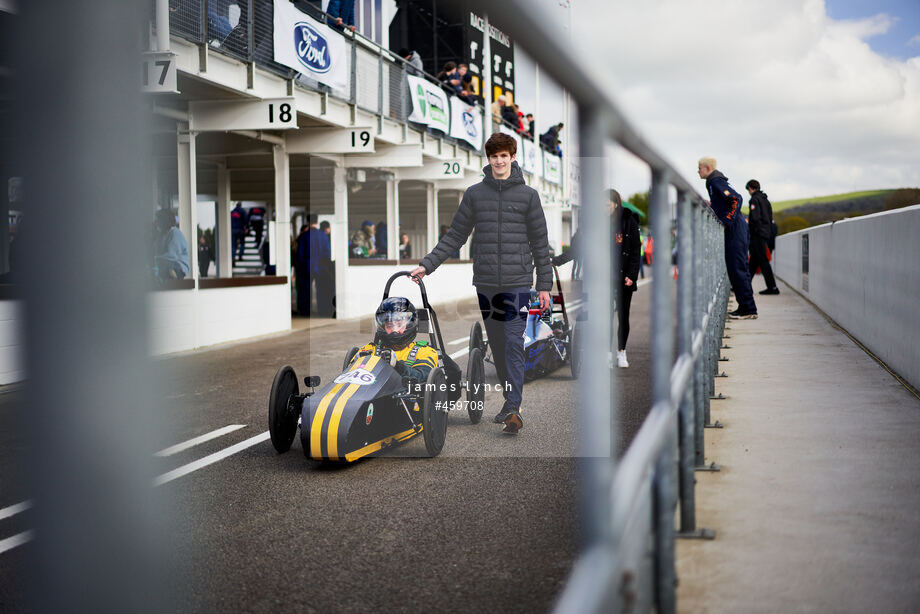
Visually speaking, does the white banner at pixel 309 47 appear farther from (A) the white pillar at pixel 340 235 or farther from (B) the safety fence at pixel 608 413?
(B) the safety fence at pixel 608 413

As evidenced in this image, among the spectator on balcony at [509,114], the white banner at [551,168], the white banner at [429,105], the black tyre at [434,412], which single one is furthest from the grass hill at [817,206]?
the black tyre at [434,412]

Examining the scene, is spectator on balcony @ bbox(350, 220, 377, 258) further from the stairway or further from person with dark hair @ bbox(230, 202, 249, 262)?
the stairway

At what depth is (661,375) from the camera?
8.39ft

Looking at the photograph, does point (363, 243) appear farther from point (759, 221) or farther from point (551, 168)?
point (551, 168)

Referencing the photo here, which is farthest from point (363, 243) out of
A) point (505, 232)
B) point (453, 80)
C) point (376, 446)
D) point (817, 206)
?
point (817, 206)

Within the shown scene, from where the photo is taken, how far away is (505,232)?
6.06 meters

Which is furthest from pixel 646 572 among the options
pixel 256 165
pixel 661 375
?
pixel 256 165

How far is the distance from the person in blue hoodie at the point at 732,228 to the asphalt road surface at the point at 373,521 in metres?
4.03

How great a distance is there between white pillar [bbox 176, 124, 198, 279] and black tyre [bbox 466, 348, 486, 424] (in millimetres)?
7330

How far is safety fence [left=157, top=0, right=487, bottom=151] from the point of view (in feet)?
37.6

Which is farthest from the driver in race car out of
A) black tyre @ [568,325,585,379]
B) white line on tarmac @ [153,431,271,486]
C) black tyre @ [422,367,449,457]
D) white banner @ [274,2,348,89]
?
white banner @ [274,2,348,89]

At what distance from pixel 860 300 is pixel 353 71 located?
9.79 m

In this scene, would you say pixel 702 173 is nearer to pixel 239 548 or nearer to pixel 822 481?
pixel 822 481

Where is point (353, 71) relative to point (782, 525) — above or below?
above
